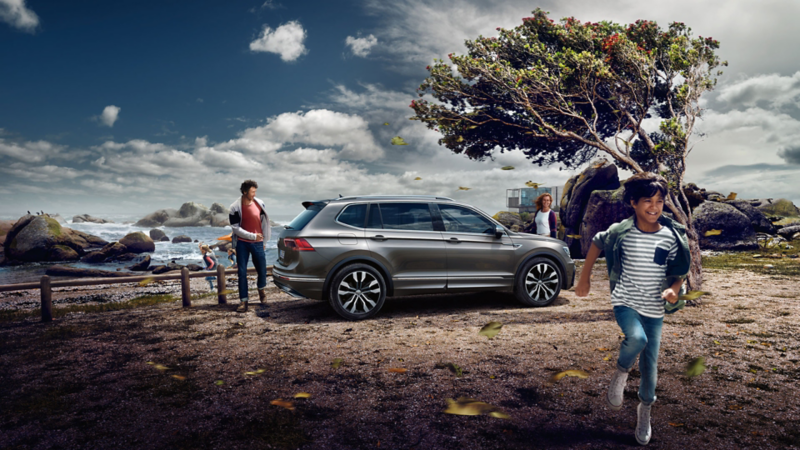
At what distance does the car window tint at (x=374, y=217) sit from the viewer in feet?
21.5

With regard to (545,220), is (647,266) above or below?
below

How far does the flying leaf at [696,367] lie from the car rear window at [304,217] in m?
4.85

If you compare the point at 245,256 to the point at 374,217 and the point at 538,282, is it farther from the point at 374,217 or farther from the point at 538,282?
the point at 538,282

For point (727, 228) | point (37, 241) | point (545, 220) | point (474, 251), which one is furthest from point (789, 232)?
point (37, 241)

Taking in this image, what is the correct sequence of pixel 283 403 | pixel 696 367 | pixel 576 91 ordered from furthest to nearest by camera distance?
pixel 576 91
pixel 696 367
pixel 283 403

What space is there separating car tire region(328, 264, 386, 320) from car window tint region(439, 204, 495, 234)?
1.42 meters

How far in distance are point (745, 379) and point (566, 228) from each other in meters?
18.3

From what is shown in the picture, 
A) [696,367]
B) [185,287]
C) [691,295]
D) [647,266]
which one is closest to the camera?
[647,266]

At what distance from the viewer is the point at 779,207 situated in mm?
33812

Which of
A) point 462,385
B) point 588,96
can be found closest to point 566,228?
point 588,96

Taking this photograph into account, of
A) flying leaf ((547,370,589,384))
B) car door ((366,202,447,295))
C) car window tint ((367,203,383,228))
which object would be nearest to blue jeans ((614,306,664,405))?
flying leaf ((547,370,589,384))

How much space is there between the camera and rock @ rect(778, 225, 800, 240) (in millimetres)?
20141

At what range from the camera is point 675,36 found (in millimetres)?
11477

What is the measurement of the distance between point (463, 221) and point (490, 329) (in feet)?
6.07
